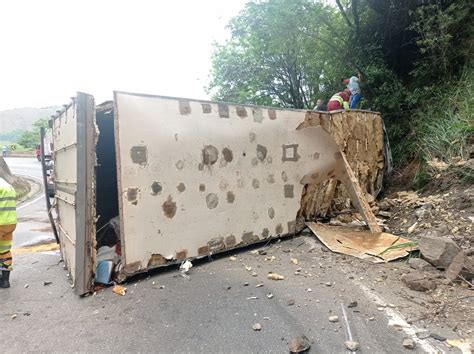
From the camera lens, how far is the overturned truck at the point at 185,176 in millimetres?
3271

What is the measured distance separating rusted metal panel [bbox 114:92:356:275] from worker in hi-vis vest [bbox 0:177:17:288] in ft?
4.56

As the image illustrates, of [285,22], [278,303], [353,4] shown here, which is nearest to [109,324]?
[278,303]

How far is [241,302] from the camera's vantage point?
2.90 meters

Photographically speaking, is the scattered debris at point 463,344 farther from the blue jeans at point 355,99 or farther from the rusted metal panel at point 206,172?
the blue jeans at point 355,99

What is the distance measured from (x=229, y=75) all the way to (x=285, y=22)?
19.1 ft

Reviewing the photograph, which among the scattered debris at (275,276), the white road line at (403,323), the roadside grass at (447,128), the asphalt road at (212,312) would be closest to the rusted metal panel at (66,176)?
the asphalt road at (212,312)

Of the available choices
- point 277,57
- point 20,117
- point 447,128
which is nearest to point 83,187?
point 447,128

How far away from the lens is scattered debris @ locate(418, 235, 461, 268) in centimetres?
308

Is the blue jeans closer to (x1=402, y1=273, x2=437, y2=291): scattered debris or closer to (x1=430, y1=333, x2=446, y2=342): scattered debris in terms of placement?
(x1=402, y1=273, x2=437, y2=291): scattered debris

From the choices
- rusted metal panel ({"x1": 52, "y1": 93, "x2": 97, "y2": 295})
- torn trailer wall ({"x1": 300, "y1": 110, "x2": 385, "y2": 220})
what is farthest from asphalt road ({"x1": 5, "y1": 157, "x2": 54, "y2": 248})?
torn trailer wall ({"x1": 300, "y1": 110, "x2": 385, "y2": 220})

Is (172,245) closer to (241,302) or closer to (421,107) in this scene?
(241,302)

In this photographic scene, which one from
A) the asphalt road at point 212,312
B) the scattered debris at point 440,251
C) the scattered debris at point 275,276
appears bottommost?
the asphalt road at point 212,312

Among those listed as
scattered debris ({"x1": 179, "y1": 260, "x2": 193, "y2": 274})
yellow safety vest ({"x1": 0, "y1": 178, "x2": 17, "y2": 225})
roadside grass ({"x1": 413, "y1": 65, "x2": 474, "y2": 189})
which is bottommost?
scattered debris ({"x1": 179, "y1": 260, "x2": 193, "y2": 274})

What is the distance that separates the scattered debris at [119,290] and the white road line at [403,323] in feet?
7.85
